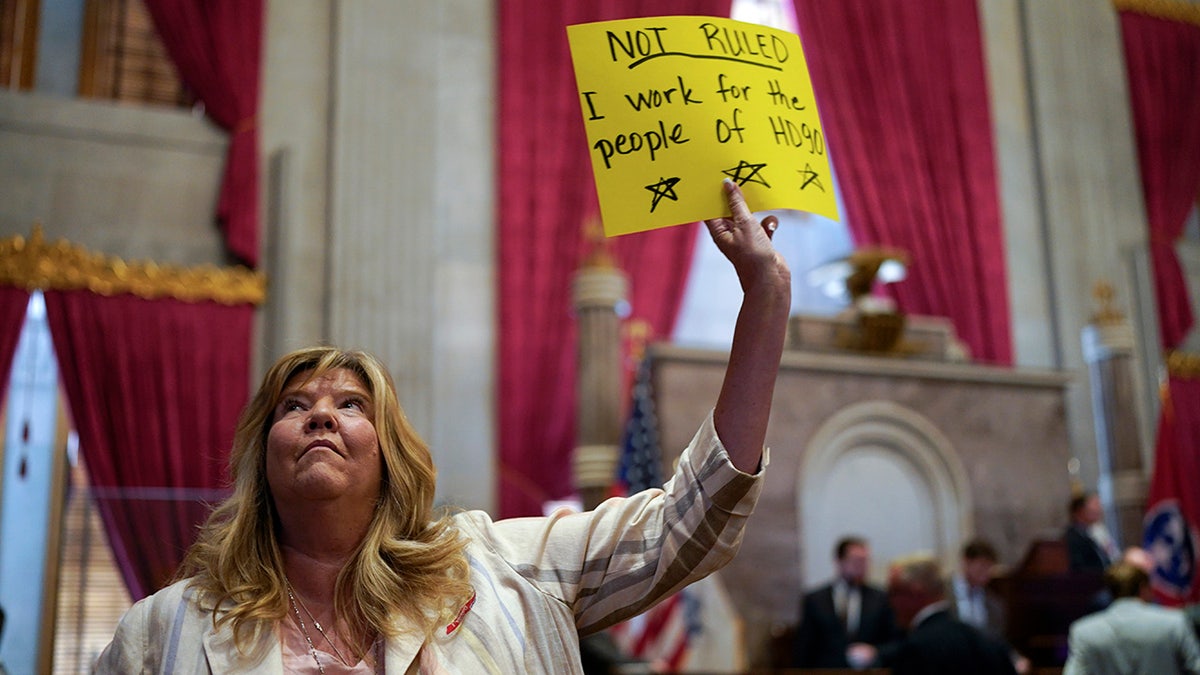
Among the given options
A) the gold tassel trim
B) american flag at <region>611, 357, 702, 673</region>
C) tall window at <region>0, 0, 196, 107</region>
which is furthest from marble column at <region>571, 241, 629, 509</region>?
the gold tassel trim

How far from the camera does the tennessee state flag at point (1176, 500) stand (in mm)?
8523

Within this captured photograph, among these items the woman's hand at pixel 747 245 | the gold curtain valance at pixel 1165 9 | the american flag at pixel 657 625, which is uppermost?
the gold curtain valance at pixel 1165 9

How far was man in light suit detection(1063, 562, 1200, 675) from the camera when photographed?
4.99 m

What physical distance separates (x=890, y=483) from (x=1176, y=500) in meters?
2.29

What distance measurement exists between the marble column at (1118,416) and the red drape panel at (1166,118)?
1610mm

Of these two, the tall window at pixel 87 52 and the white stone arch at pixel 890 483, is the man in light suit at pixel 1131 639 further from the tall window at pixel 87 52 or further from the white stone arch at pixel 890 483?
the tall window at pixel 87 52

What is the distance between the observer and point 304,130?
28.8 ft

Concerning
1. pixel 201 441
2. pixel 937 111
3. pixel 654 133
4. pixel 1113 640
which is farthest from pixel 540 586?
pixel 937 111

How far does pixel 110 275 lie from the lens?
780cm

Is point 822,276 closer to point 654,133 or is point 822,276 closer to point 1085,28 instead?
point 1085,28

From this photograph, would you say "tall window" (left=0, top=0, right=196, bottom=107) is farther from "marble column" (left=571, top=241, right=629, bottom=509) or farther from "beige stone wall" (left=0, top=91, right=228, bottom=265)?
"marble column" (left=571, top=241, right=629, bottom=509)

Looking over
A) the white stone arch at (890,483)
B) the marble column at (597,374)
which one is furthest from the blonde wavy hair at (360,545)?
the white stone arch at (890,483)

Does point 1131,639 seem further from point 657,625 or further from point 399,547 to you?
point 399,547

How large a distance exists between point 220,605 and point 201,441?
638 centimetres
